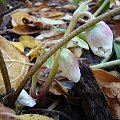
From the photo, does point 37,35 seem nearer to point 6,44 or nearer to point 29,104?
point 6,44

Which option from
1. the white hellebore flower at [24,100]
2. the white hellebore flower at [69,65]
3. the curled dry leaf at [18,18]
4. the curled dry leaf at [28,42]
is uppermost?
the white hellebore flower at [69,65]

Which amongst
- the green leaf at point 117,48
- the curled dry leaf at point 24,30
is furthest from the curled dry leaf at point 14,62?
the curled dry leaf at point 24,30

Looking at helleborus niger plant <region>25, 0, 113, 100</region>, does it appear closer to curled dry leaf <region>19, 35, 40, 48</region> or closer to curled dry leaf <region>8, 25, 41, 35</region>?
curled dry leaf <region>19, 35, 40, 48</region>

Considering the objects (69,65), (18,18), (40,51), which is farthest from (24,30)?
(69,65)

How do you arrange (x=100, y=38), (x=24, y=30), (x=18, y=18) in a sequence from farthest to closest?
1. (x=18, y=18)
2. (x=24, y=30)
3. (x=100, y=38)

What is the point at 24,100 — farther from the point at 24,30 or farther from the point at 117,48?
the point at 24,30

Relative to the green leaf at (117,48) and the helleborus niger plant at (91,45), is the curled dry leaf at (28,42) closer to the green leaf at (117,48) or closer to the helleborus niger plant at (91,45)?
the green leaf at (117,48)

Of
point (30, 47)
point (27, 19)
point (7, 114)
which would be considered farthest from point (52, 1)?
point (7, 114)
